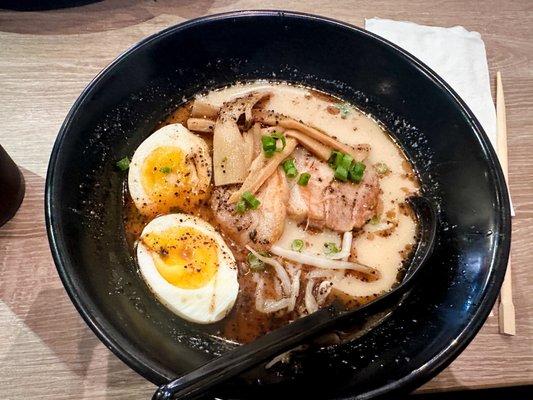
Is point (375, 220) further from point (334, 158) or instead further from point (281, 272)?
point (281, 272)

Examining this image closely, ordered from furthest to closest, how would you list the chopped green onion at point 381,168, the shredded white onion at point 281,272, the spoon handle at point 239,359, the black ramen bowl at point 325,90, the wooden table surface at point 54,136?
1. the chopped green onion at point 381,168
2. the shredded white onion at point 281,272
3. the wooden table surface at point 54,136
4. the black ramen bowl at point 325,90
5. the spoon handle at point 239,359

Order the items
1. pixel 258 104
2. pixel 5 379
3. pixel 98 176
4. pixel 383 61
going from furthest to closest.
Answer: pixel 258 104 → pixel 383 61 → pixel 98 176 → pixel 5 379

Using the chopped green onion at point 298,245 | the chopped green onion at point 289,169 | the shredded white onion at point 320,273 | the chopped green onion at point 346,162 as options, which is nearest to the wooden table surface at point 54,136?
the shredded white onion at point 320,273

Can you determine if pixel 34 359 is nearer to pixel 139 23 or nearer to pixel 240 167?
pixel 240 167

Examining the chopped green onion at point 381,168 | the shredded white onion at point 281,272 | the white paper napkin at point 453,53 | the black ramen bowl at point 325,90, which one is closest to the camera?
the black ramen bowl at point 325,90

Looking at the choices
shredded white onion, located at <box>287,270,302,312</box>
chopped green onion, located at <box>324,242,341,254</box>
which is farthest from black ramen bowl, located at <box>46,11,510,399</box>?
chopped green onion, located at <box>324,242,341,254</box>

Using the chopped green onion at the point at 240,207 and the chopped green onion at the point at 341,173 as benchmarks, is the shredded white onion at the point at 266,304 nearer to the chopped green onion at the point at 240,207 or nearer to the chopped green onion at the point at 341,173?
the chopped green onion at the point at 240,207

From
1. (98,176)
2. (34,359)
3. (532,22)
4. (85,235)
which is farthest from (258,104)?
(532,22)
